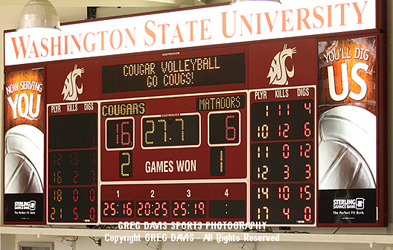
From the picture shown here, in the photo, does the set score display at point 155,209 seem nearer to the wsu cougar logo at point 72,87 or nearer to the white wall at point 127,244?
the white wall at point 127,244

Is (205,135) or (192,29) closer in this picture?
(205,135)

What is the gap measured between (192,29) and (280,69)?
88 cm

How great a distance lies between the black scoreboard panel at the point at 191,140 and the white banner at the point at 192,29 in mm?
111

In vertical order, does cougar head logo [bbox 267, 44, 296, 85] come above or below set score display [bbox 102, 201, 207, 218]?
above

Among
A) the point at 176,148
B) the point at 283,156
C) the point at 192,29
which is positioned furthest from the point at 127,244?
the point at 192,29

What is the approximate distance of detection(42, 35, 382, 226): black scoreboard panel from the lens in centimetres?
452

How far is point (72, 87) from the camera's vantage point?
5.36m

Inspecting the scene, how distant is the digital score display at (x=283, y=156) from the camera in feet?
14.6

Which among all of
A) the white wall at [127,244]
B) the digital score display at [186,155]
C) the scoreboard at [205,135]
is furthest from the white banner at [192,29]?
the white wall at [127,244]

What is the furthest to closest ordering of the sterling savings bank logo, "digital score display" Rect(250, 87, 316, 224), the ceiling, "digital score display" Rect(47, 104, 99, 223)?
the ceiling, "digital score display" Rect(47, 104, 99, 223), "digital score display" Rect(250, 87, 316, 224), the sterling savings bank logo

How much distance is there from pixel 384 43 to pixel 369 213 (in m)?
1.27

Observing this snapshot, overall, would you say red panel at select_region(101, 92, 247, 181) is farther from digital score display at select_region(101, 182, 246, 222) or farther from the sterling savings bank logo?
the sterling savings bank logo

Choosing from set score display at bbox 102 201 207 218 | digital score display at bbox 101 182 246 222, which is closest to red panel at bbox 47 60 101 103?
digital score display at bbox 101 182 246 222

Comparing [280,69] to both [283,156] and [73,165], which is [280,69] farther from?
[73,165]
